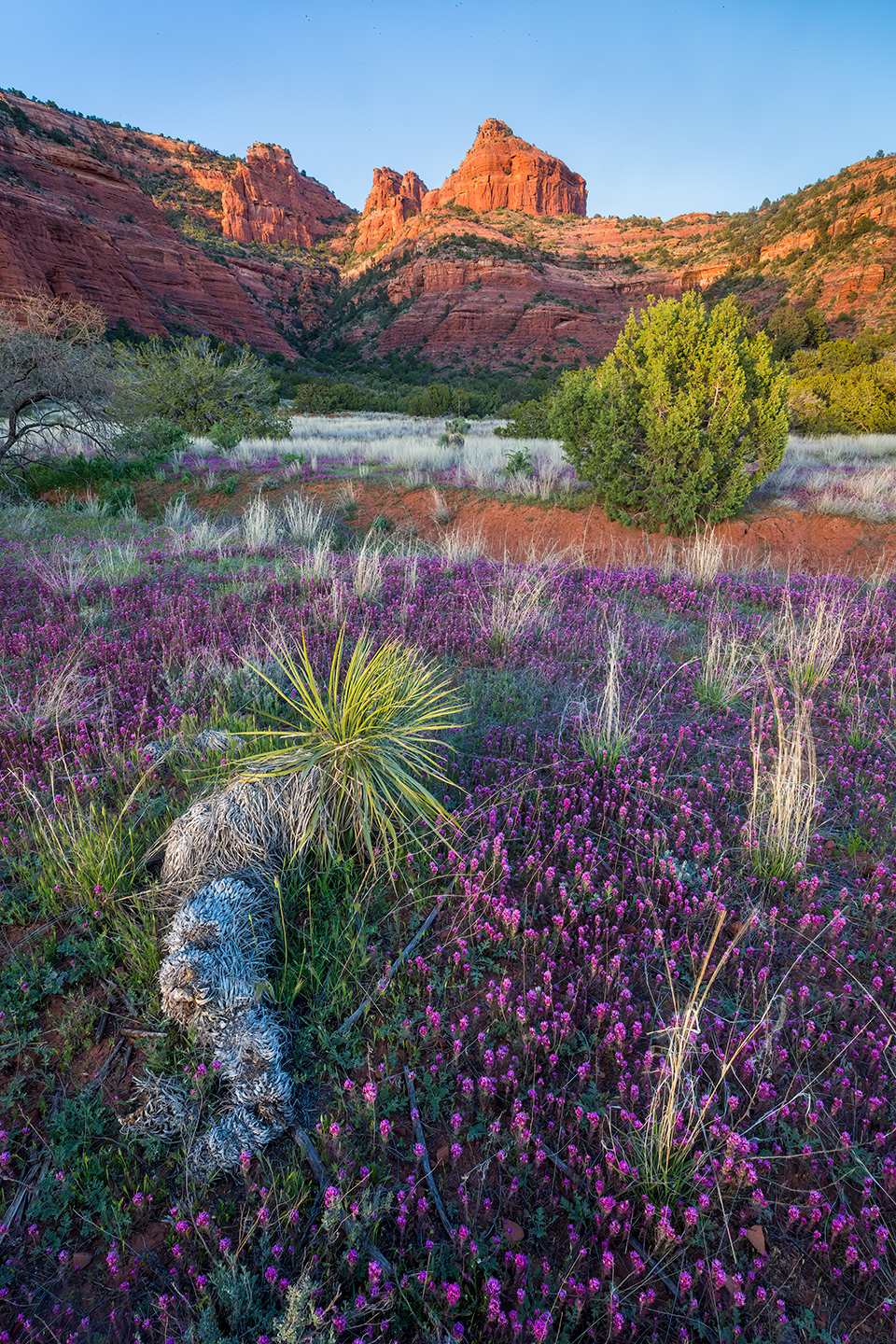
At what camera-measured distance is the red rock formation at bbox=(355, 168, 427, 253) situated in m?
103

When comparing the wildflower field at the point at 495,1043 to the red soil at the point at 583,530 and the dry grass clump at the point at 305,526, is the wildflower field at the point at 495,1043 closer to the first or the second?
the dry grass clump at the point at 305,526

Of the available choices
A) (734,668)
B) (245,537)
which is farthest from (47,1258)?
(245,537)

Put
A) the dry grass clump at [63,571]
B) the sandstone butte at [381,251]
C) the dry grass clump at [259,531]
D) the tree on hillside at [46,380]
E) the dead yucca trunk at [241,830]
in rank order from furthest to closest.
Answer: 1. the sandstone butte at [381,251]
2. the tree on hillside at [46,380]
3. the dry grass clump at [259,531]
4. the dry grass clump at [63,571]
5. the dead yucca trunk at [241,830]

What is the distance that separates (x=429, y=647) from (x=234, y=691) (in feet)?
5.88

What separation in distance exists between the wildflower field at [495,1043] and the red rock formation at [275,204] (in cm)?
11744

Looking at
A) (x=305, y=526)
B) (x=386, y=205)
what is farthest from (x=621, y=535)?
(x=386, y=205)

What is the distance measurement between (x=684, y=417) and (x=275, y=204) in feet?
430

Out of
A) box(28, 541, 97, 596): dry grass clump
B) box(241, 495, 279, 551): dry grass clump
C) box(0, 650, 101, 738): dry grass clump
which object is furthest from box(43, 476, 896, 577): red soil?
box(0, 650, 101, 738): dry grass clump

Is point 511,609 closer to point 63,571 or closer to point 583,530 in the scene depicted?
point 63,571

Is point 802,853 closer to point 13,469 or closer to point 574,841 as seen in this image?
point 574,841

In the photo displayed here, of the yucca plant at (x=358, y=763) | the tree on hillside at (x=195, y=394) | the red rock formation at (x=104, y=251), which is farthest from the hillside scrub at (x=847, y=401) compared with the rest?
the red rock formation at (x=104, y=251)

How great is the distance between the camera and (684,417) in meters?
9.48

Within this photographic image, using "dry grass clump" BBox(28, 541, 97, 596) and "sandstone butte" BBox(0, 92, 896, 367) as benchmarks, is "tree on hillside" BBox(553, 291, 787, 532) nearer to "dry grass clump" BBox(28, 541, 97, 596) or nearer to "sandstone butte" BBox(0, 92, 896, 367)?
"dry grass clump" BBox(28, 541, 97, 596)

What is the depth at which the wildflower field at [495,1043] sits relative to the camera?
1497 millimetres
